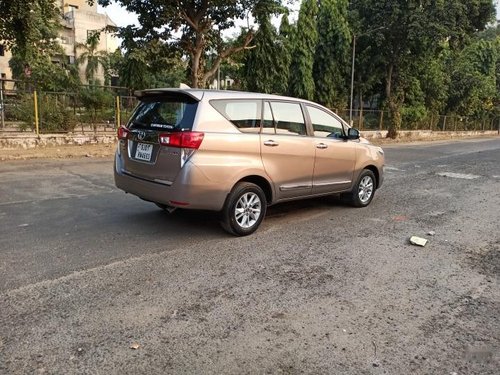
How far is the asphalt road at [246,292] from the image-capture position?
10.1 feet

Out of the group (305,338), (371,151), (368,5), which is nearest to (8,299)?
(305,338)

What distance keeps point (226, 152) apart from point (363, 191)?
3.24 m

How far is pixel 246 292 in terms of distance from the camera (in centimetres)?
407

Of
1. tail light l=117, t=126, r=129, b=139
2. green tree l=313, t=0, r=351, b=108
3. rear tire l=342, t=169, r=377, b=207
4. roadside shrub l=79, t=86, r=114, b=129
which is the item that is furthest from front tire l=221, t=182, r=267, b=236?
green tree l=313, t=0, r=351, b=108

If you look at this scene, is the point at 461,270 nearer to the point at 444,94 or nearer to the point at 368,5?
the point at 368,5

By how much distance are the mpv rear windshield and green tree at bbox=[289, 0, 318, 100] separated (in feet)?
78.9

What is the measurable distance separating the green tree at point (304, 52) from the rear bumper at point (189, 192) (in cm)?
2472

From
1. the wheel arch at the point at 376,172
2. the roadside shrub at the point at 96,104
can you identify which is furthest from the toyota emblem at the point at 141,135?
the roadside shrub at the point at 96,104

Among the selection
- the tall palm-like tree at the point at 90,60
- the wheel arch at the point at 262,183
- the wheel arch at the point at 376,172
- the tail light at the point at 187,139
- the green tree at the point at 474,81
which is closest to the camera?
the tail light at the point at 187,139

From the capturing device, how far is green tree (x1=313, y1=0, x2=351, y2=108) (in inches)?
1173

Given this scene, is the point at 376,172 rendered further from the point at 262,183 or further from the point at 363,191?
the point at 262,183

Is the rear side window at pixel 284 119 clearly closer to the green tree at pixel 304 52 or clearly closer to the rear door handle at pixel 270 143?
the rear door handle at pixel 270 143

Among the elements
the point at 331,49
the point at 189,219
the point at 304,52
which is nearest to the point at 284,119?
the point at 189,219

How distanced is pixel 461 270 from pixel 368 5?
94.9ft
